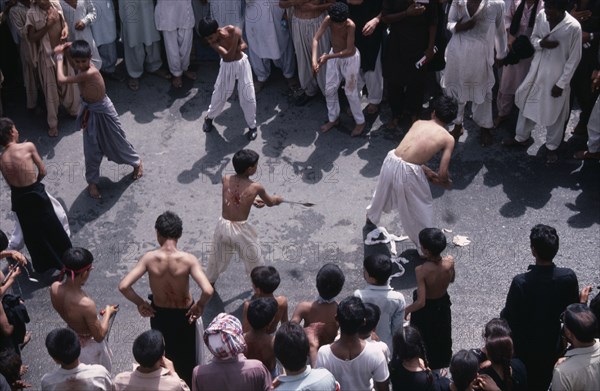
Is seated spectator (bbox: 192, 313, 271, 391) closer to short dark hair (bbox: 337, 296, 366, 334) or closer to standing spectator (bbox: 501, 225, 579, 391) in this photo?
short dark hair (bbox: 337, 296, 366, 334)

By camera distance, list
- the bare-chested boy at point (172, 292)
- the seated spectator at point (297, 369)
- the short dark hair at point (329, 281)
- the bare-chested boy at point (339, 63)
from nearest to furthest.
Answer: the seated spectator at point (297, 369), the short dark hair at point (329, 281), the bare-chested boy at point (172, 292), the bare-chested boy at point (339, 63)

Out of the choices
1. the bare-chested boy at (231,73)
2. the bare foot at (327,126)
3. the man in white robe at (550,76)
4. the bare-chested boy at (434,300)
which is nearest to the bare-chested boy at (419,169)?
the bare-chested boy at (434,300)

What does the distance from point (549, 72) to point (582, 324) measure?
3.89 m

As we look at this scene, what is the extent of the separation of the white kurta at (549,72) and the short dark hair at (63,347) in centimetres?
531

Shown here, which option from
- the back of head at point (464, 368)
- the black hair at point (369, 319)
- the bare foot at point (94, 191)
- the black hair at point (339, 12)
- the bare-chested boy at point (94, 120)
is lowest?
the bare foot at point (94, 191)

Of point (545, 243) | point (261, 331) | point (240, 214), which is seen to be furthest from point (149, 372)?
point (545, 243)

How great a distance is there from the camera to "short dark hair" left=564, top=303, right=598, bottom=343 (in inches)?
210

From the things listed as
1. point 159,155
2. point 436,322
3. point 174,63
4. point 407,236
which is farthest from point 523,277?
point 174,63

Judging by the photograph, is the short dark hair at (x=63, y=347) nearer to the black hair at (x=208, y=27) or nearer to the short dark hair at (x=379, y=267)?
the short dark hair at (x=379, y=267)

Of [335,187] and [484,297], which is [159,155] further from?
[484,297]

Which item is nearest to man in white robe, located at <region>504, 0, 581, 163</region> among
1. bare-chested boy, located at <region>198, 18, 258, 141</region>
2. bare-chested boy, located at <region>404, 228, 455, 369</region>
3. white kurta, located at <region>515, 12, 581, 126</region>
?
white kurta, located at <region>515, 12, 581, 126</region>

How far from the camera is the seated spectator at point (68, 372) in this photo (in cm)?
543

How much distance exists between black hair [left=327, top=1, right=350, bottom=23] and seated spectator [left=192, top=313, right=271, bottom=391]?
4.41 meters

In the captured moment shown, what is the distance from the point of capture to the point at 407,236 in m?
8.23
